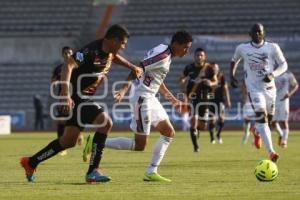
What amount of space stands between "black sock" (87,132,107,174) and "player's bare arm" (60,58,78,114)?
1102 mm

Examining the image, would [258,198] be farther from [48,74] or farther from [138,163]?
[48,74]

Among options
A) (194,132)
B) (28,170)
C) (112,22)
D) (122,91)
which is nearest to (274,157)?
(122,91)

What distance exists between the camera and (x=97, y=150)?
10.8m

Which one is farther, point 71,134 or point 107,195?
point 71,134

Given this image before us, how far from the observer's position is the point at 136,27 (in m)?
39.8

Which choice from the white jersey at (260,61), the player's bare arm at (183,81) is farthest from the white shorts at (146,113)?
→ the player's bare arm at (183,81)

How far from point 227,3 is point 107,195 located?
3172cm

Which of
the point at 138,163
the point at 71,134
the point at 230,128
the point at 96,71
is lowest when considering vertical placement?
the point at 230,128

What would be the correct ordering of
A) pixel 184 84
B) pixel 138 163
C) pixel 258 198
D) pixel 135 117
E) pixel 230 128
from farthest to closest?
pixel 230 128 < pixel 184 84 < pixel 138 163 < pixel 135 117 < pixel 258 198

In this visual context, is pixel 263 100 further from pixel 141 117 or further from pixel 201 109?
pixel 201 109

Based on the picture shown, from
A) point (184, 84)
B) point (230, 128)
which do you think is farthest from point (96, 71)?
point (230, 128)

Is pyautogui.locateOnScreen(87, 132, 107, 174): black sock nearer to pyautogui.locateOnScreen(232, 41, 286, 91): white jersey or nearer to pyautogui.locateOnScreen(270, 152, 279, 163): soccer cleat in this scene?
pyautogui.locateOnScreen(270, 152, 279, 163): soccer cleat

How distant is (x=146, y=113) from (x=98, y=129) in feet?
2.99

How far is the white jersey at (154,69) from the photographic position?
37.4ft
